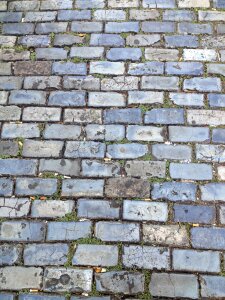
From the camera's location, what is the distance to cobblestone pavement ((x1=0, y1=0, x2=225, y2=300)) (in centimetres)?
268

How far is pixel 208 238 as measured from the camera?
277cm

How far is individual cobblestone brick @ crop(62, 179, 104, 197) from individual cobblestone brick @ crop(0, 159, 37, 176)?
0.87ft

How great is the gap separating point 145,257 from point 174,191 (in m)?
0.51

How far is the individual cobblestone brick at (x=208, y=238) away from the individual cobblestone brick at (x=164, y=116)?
875 mm

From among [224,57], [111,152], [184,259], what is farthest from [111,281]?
[224,57]

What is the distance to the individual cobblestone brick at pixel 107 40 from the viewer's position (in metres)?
3.79

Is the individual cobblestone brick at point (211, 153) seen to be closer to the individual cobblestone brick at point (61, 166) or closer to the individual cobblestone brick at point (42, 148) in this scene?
the individual cobblestone brick at point (61, 166)

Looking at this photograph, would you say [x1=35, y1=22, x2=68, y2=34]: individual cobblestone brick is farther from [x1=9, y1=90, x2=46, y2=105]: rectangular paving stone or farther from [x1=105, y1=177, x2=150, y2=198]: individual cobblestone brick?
[x1=105, y1=177, x2=150, y2=198]: individual cobblestone brick

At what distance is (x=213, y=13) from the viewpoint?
399 centimetres

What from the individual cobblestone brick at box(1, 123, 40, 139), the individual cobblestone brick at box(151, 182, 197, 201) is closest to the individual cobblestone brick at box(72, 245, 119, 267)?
the individual cobblestone brick at box(151, 182, 197, 201)

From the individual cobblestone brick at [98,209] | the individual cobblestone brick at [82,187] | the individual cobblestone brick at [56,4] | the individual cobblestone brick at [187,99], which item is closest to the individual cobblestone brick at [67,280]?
the individual cobblestone brick at [98,209]

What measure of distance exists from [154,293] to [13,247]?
93 centimetres

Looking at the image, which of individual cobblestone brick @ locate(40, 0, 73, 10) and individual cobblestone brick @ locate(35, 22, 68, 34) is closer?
individual cobblestone brick @ locate(35, 22, 68, 34)

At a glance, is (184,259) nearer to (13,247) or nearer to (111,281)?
(111,281)
